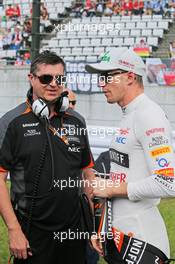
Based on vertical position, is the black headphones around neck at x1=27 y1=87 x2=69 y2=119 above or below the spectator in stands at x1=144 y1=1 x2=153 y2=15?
below

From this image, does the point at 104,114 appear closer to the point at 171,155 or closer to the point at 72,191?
the point at 72,191

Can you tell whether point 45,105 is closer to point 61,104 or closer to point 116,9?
point 61,104

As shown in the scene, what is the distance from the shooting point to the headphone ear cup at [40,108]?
264cm

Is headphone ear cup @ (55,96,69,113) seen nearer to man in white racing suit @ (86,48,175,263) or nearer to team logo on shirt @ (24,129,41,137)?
team logo on shirt @ (24,129,41,137)

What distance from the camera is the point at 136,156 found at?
7.45 ft

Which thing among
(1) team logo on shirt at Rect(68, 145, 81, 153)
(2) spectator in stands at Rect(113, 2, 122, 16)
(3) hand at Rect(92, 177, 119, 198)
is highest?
(2) spectator in stands at Rect(113, 2, 122, 16)

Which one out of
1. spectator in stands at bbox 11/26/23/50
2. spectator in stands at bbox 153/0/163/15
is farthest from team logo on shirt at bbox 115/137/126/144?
spectator in stands at bbox 11/26/23/50

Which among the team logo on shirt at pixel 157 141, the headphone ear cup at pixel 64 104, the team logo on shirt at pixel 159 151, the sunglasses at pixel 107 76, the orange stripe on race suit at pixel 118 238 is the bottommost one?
the orange stripe on race suit at pixel 118 238

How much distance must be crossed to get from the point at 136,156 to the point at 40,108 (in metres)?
0.65

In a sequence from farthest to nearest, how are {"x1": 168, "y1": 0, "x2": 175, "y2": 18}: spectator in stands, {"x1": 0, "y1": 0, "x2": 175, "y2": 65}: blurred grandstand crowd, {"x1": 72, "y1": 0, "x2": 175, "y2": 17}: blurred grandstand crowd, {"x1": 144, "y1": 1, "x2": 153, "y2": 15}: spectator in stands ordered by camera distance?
{"x1": 144, "y1": 1, "x2": 153, "y2": 15}: spectator in stands → {"x1": 168, "y1": 0, "x2": 175, "y2": 18}: spectator in stands → {"x1": 72, "y1": 0, "x2": 175, "y2": 17}: blurred grandstand crowd → {"x1": 0, "y1": 0, "x2": 175, "y2": 65}: blurred grandstand crowd

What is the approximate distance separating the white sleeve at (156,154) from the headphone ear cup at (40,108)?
2.03ft

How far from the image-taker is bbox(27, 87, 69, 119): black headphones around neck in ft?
8.68

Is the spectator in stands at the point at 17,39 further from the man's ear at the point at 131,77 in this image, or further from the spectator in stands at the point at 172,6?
the man's ear at the point at 131,77

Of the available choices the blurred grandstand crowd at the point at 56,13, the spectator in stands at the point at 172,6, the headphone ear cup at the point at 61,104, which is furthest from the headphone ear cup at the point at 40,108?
the spectator in stands at the point at 172,6
